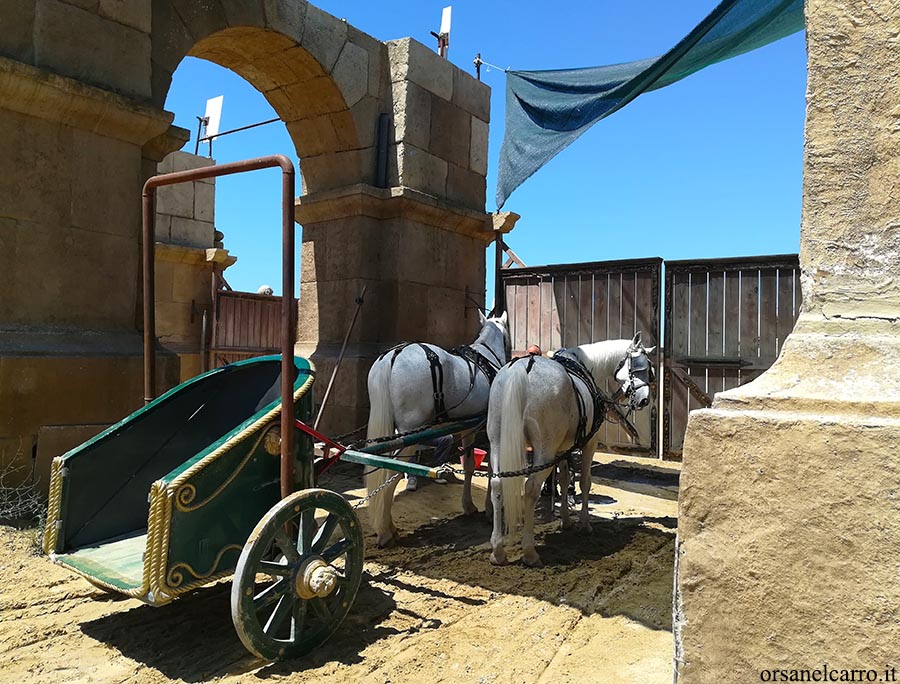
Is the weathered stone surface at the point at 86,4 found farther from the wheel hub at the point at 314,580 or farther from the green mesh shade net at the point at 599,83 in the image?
the wheel hub at the point at 314,580

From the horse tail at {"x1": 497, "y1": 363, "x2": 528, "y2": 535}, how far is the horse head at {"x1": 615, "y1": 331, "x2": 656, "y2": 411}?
1.44 metres

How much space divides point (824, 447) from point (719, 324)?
294 inches

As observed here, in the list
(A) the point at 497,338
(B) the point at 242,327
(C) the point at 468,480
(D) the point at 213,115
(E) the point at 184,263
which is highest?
(D) the point at 213,115

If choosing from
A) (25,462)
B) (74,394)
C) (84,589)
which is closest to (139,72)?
(74,394)

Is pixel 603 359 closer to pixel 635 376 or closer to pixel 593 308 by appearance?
pixel 635 376

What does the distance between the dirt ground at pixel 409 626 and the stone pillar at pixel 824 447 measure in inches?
64.8

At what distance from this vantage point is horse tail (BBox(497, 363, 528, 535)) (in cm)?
419

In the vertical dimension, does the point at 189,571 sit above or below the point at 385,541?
above

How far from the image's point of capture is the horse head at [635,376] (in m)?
5.25

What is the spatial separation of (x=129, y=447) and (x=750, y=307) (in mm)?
7220

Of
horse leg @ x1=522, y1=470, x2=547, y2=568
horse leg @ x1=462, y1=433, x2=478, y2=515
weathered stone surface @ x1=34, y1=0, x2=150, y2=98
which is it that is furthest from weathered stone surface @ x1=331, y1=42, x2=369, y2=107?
horse leg @ x1=522, y1=470, x2=547, y2=568

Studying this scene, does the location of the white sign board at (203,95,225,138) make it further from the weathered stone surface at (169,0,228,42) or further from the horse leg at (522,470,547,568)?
the horse leg at (522,470,547,568)

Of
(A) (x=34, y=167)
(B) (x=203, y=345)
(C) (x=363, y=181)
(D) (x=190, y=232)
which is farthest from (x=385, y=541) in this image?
(D) (x=190, y=232)

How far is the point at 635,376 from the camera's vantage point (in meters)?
5.31
